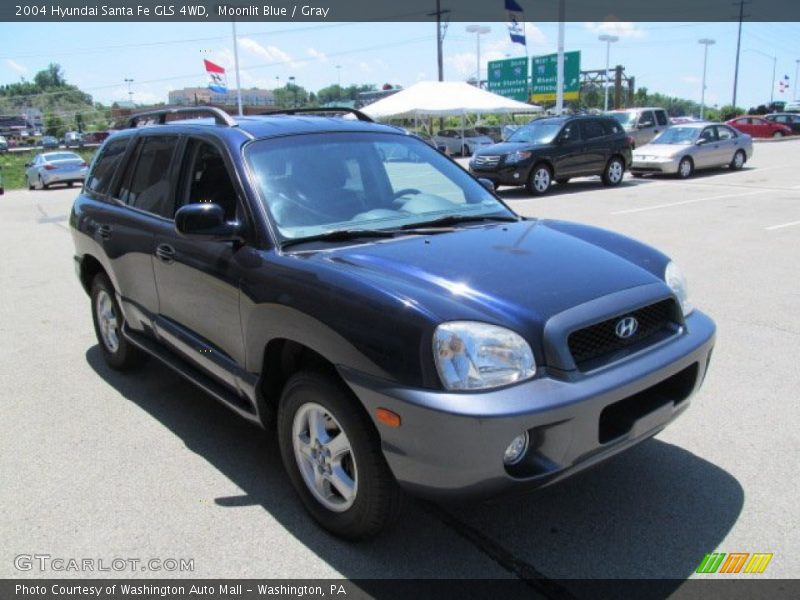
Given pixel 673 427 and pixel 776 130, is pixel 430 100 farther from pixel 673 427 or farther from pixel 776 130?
pixel 673 427

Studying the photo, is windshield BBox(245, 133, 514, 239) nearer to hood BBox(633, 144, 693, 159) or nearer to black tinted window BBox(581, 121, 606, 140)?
black tinted window BBox(581, 121, 606, 140)

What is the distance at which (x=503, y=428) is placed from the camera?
231 centimetres

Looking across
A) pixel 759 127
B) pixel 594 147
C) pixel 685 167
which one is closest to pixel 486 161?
pixel 594 147

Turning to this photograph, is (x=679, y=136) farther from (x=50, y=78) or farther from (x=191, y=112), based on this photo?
(x=50, y=78)

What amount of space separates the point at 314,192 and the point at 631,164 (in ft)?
56.9

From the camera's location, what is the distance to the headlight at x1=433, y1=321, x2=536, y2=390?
94.1 inches

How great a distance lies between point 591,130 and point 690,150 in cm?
386

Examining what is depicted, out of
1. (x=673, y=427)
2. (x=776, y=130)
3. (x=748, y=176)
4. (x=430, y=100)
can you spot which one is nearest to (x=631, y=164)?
(x=748, y=176)

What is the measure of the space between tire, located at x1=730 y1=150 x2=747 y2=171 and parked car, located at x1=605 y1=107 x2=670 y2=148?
3.67m

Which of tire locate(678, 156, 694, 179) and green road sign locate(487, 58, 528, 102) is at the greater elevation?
green road sign locate(487, 58, 528, 102)

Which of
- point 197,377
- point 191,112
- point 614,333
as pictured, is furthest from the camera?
point 191,112

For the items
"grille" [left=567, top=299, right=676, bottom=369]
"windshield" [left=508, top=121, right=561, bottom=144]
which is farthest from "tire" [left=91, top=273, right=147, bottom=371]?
"windshield" [left=508, top=121, right=561, bottom=144]

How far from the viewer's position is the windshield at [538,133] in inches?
658

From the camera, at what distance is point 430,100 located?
29250mm
